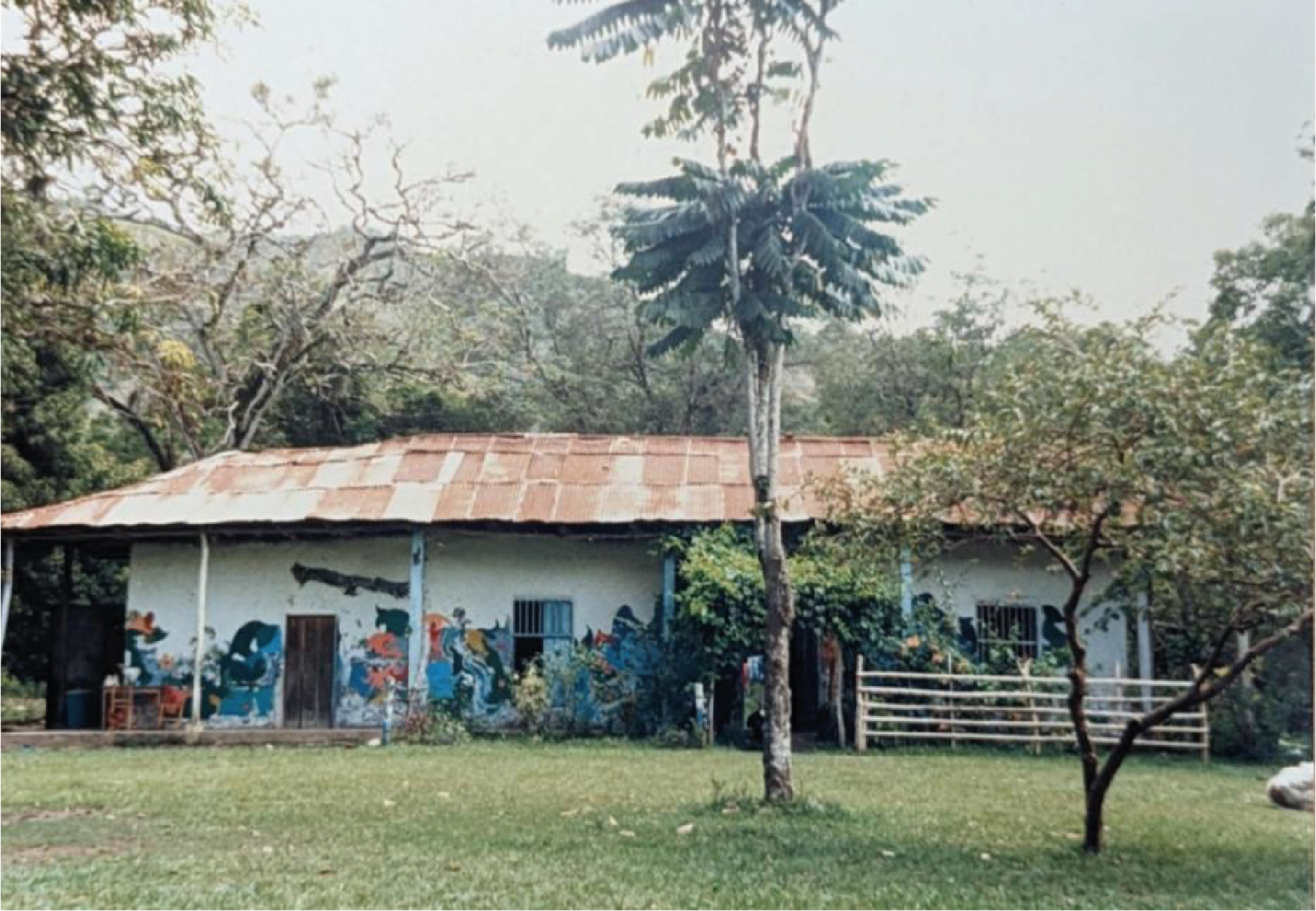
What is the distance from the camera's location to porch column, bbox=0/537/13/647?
12.5 meters

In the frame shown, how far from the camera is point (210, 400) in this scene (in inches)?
725

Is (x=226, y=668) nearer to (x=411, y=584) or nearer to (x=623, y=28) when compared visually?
(x=411, y=584)

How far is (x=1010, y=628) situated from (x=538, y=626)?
5.34m

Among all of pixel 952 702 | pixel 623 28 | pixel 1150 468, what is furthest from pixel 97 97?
pixel 952 702

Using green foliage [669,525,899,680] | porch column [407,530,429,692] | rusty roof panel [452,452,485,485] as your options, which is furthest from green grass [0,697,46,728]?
green foliage [669,525,899,680]

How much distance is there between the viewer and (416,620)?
43.8ft

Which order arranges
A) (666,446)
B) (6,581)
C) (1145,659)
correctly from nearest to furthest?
(6,581), (1145,659), (666,446)

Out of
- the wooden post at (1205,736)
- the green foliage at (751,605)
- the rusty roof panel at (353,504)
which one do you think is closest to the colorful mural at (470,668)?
the rusty roof panel at (353,504)

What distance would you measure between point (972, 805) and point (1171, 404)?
3.74 m

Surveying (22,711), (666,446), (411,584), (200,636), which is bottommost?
(22,711)

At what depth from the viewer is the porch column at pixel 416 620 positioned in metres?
13.2

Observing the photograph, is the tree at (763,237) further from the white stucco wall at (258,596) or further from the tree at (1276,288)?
the white stucco wall at (258,596)

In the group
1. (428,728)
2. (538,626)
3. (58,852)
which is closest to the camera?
(58,852)

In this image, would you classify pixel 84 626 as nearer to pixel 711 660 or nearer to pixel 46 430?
pixel 46 430
